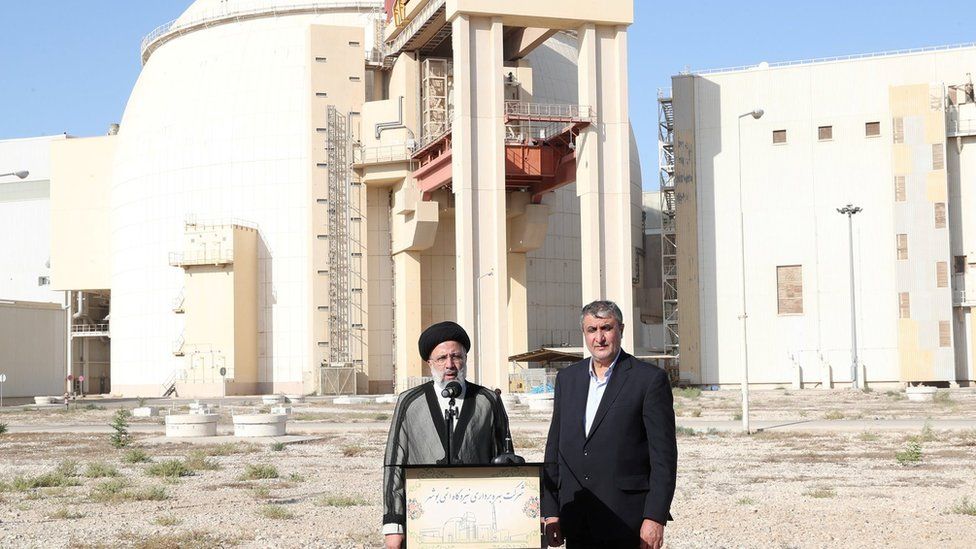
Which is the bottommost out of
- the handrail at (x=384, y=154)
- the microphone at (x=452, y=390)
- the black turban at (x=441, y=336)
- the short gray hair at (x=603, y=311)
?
the microphone at (x=452, y=390)

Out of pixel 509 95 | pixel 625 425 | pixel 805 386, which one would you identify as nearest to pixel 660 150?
pixel 509 95

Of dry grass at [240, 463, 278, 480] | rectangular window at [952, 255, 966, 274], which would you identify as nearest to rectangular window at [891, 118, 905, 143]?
rectangular window at [952, 255, 966, 274]

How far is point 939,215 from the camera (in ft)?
220

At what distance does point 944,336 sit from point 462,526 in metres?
65.1

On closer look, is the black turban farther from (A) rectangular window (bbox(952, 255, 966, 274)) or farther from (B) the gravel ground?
(A) rectangular window (bbox(952, 255, 966, 274))

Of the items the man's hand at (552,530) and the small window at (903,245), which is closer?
the man's hand at (552,530)

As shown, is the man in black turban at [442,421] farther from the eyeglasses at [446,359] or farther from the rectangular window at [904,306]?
the rectangular window at [904,306]

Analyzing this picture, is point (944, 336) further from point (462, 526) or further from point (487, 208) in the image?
point (462, 526)

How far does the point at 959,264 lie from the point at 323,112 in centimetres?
3616

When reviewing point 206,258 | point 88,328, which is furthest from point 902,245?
point 88,328

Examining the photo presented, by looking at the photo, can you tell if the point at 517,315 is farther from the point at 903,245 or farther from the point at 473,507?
the point at 473,507

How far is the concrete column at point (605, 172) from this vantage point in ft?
195

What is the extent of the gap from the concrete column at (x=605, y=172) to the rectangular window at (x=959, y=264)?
19.9m

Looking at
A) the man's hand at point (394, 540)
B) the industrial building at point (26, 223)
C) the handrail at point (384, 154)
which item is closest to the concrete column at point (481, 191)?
the handrail at point (384, 154)
